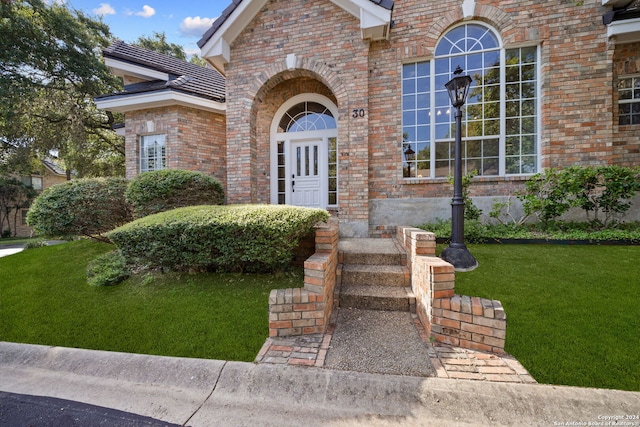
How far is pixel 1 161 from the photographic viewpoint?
13.7m

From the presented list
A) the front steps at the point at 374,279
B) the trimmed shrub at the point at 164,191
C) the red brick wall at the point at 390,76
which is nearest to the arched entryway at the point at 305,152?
the red brick wall at the point at 390,76

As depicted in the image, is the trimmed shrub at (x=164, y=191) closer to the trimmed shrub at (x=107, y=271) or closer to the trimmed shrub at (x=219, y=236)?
the trimmed shrub at (x=107, y=271)

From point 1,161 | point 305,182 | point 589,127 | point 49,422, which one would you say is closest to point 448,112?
point 589,127

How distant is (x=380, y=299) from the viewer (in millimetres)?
3084

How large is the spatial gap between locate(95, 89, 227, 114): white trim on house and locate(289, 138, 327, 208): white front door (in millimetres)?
2932

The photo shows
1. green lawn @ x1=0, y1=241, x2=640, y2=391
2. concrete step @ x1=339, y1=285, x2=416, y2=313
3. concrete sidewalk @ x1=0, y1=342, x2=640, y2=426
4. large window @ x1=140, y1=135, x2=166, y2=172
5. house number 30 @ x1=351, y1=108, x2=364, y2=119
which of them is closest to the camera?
concrete sidewalk @ x1=0, y1=342, x2=640, y2=426

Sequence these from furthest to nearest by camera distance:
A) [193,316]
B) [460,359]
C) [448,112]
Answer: [448,112], [193,316], [460,359]

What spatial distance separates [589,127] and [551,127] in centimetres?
71

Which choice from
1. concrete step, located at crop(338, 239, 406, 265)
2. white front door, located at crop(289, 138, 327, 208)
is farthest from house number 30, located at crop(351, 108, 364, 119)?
concrete step, located at crop(338, 239, 406, 265)

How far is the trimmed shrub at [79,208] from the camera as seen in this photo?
517 cm

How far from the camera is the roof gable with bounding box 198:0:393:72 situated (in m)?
5.45

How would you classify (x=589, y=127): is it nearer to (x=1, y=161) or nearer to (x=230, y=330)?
(x=230, y=330)

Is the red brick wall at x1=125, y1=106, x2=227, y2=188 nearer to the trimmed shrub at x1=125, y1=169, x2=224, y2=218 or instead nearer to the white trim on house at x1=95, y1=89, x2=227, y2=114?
the white trim on house at x1=95, y1=89, x2=227, y2=114

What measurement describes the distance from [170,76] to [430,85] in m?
7.64
